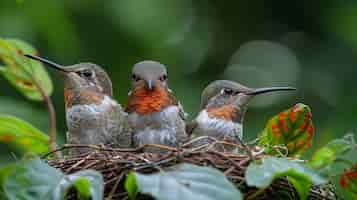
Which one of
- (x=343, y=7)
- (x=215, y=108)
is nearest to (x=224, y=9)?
(x=343, y=7)

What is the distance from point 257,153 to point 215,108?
1.10 metres

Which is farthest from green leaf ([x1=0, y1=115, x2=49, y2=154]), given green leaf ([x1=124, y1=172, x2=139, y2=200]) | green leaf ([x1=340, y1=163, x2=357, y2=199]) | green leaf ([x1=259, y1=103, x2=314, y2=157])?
green leaf ([x1=340, y1=163, x2=357, y2=199])

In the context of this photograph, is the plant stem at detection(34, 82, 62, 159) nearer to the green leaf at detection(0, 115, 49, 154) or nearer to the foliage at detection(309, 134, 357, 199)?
the green leaf at detection(0, 115, 49, 154)

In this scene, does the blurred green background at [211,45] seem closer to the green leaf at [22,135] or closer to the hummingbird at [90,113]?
the hummingbird at [90,113]

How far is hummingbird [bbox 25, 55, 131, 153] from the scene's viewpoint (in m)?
4.99

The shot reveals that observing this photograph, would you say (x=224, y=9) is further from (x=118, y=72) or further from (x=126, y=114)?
(x=126, y=114)

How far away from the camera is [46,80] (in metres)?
4.86

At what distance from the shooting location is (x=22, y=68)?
477cm

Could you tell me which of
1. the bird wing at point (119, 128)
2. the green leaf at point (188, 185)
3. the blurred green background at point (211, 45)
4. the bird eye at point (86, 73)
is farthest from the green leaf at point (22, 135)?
the blurred green background at point (211, 45)

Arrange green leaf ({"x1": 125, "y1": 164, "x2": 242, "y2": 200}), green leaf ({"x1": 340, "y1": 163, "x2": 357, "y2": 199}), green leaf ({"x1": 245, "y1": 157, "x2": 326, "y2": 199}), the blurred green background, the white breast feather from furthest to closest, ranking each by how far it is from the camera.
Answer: the blurred green background, the white breast feather, green leaf ({"x1": 340, "y1": 163, "x2": 357, "y2": 199}), green leaf ({"x1": 245, "y1": 157, "x2": 326, "y2": 199}), green leaf ({"x1": 125, "y1": 164, "x2": 242, "y2": 200})

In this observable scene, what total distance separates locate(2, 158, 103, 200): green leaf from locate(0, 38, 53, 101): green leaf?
144 centimetres

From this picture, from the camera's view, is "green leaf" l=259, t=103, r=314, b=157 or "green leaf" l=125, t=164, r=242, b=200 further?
"green leaf" l=259, t=103, r=314, b=157

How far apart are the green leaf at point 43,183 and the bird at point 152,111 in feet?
5.52

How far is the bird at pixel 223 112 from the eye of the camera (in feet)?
17.1
